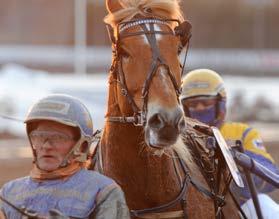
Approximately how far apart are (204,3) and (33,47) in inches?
364

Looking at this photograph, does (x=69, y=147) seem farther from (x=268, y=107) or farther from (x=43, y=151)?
(x=268, y=107)

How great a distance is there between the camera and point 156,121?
12.6 ft

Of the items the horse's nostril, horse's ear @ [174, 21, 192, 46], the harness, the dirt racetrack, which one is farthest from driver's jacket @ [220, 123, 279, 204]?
the dirt racetrack

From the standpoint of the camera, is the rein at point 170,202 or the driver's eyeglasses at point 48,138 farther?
the rein at point 170,202

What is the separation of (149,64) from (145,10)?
A: 381 millimetres

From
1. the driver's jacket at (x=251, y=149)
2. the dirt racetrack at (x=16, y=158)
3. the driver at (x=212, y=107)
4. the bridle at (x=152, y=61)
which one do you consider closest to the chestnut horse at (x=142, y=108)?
the bridle at (x=152, y=61)

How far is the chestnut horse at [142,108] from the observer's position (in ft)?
13.5

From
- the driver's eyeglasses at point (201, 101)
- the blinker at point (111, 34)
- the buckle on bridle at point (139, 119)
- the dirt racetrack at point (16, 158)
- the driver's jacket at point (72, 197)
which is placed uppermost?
the blinker at point (111, 34)

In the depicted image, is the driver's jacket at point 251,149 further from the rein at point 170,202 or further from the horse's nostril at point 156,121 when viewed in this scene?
the horse's nostril at point 156,121

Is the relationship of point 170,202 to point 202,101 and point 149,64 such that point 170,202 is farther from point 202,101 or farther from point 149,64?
point 202,101

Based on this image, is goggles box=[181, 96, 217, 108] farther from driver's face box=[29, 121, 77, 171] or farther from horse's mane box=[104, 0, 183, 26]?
driver's face box=[29, 121, 77, 171]

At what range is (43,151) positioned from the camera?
3.37 metres

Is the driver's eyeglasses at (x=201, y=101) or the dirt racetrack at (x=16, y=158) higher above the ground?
the driver's eyeglasses at (x=201, y=101)

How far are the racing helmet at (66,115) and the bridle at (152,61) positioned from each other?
0.58 m
